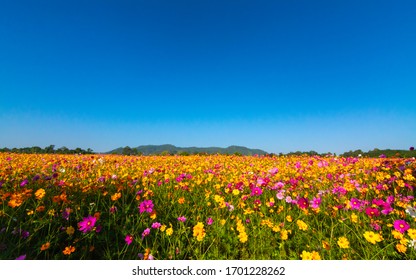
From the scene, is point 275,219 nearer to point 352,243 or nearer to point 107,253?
point 352,243

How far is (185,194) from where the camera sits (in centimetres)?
368

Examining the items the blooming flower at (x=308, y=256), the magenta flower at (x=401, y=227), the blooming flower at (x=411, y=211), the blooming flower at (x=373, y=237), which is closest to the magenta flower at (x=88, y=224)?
the blooming flower at (x=308, y=256)

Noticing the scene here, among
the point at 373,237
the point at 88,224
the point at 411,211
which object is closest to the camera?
the point at 373,237

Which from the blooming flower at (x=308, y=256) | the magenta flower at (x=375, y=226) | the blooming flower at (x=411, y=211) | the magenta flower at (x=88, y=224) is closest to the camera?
the blooming flower at (x=308, y=256)

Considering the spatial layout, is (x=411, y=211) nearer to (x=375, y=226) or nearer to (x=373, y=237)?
(x=375, y=226)

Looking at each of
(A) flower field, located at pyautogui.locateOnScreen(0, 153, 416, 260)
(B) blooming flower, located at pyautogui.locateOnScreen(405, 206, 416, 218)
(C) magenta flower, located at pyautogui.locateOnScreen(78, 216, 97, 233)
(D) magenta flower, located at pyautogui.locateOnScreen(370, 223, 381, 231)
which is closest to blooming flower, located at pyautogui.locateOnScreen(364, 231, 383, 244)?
(A) flower field, located at pyautogui.locateOnScreen(0, 153, 416, 260)

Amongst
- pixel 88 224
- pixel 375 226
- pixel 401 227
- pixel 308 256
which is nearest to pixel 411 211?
pixel 375 226

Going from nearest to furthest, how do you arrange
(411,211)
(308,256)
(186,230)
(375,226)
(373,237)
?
(308,256) → (373,237) → (375,226) → (411,211) → (186,230)

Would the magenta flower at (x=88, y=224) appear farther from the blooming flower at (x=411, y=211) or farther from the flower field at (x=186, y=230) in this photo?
the blooming flower at (x=411, y=211)

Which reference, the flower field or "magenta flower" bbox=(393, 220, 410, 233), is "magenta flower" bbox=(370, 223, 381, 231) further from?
"magenta flower" bbox=(393, 220, 410, 233)

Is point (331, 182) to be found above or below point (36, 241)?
above
